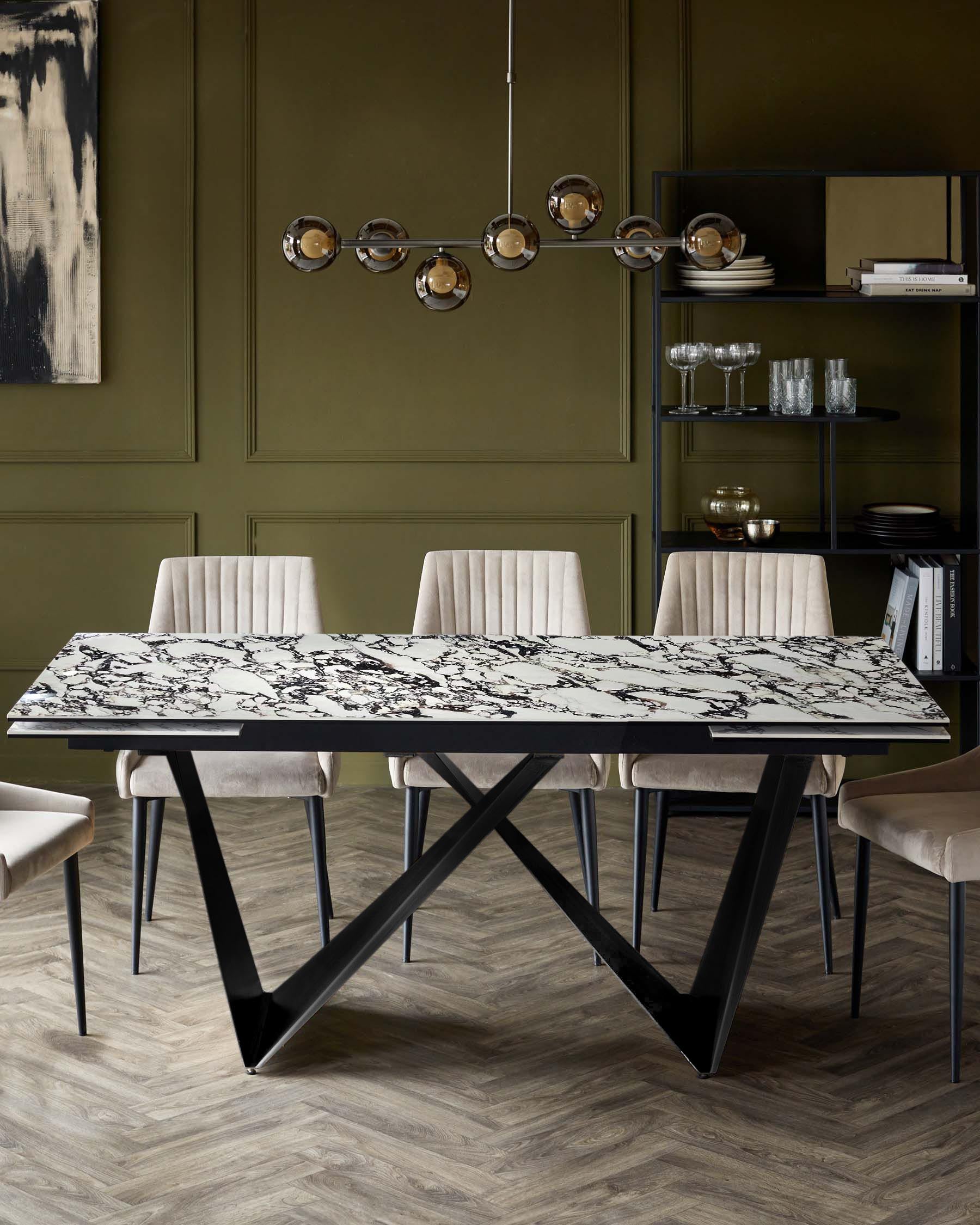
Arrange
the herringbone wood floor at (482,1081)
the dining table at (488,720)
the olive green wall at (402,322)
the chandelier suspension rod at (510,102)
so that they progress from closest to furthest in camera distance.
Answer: the herringbone wood floor at (482,1081) → the dining table at (488,720) → the chandelier suspension rod at (510,102) → the olive green wall at (402,322)

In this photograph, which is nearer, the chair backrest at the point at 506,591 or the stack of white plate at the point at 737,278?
the chair backrest at the point at 506,591

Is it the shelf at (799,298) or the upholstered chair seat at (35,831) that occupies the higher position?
the shelf at (799,298)

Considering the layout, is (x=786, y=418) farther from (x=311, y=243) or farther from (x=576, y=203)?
(x=311, y=243)

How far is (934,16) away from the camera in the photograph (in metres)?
4.32

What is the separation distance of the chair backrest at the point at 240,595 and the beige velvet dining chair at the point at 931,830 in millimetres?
1505

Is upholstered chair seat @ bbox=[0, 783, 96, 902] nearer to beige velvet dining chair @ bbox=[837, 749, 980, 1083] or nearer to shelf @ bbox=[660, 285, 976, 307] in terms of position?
beige velvet dining chair @ bbox=[837, 749, 980, 1083]

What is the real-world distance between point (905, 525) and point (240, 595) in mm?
2134

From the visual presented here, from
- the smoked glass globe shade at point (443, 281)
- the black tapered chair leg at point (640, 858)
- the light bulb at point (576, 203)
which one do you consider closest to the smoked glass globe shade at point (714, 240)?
the light bulb at point (576, 203)

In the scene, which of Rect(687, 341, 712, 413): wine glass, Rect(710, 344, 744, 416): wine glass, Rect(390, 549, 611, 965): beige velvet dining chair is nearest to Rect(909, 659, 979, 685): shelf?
Rect(710, 344, 744, 416): wine glass

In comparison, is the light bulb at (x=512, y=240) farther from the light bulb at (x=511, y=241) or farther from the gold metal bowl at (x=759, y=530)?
the gold metal bowl at (x=759, y=530)

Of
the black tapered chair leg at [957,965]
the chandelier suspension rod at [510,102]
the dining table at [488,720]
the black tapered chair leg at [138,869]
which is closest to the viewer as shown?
the dining table at [488,720]

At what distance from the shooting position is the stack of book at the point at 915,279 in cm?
403

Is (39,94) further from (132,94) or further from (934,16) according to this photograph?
(934,16)

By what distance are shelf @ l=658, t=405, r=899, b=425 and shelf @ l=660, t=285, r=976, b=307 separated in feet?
1.16
